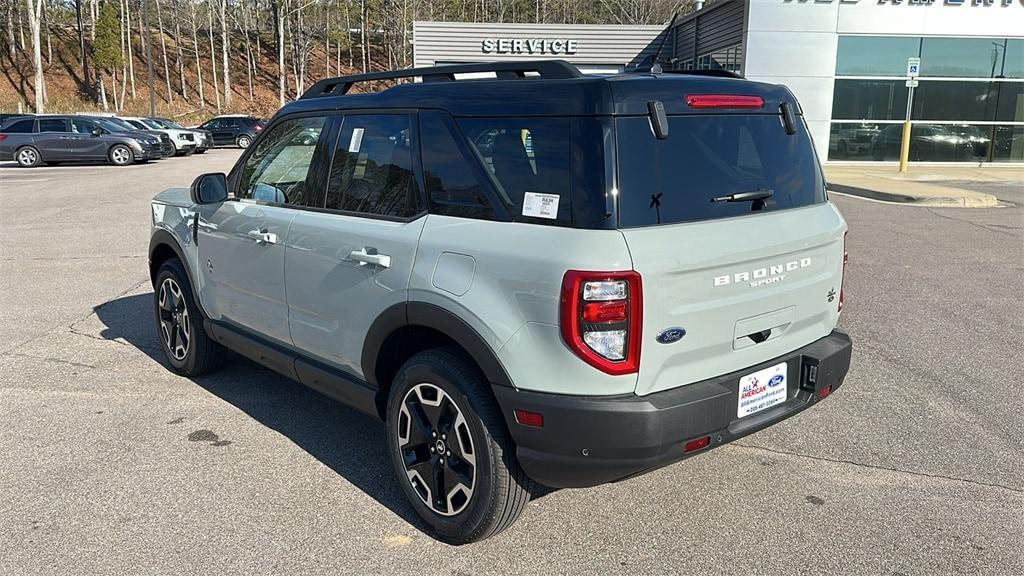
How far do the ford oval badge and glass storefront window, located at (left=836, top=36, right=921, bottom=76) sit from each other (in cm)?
2338

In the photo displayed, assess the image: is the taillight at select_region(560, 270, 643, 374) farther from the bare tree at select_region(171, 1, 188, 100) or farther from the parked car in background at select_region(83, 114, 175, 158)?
the bare tree at select_region(171, 1, 188, 100)

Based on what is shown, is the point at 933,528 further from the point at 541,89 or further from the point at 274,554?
the point at 274,554

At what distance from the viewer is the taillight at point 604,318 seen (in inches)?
104

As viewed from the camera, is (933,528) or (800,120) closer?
(933,528)

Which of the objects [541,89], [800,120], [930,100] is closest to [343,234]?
[541,89]

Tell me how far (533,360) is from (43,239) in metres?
10.7

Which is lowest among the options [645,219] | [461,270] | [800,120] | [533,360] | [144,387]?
[144,387]

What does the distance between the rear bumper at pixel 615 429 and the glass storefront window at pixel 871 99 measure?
23.2m

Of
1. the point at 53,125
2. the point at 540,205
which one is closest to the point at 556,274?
the point at 540,205

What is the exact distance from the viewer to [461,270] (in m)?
3.01

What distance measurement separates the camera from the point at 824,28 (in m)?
23.1

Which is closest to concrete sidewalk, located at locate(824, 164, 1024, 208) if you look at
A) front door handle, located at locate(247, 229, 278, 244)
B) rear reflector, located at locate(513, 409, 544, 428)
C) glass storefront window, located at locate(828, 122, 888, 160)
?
glass storefront window, located at locate(828, 122, 888, 160)

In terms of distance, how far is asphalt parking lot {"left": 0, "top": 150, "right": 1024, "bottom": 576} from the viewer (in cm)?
314

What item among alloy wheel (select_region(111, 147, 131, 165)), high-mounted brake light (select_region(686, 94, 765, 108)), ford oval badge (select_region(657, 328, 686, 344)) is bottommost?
alloy wheel (select_region(111, 147, 131, 165))
